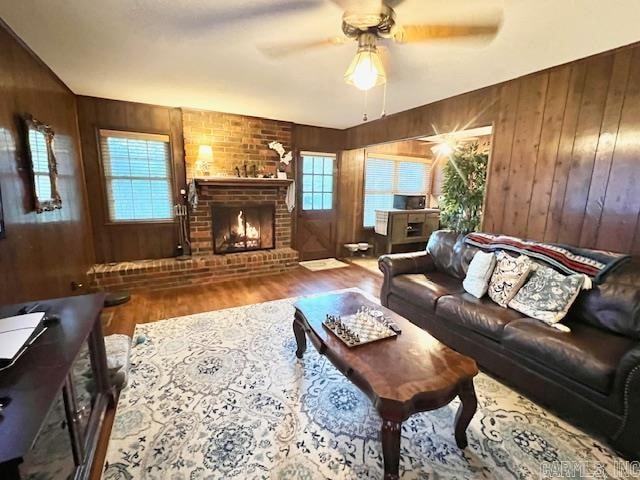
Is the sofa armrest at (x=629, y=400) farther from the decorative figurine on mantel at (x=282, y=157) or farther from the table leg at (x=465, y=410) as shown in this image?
the decorative figurine on mantel at (x=282, y=157)

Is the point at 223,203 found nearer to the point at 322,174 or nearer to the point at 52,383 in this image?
the point at 322,174

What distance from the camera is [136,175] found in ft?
13.1

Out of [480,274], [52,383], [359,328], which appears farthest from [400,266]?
[52,383]

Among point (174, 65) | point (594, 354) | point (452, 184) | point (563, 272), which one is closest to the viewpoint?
point (594, 354)

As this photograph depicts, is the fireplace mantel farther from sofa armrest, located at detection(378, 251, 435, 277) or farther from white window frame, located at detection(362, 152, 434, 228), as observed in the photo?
sofa armrest, located at detection(378, 251, 435, 277)

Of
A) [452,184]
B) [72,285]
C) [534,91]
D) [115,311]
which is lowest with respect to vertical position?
[115,311]

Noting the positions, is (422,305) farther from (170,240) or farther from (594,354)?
(170,240)

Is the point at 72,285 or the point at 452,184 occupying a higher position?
the point at 452,184

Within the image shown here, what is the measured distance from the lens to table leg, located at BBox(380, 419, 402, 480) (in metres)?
1.31

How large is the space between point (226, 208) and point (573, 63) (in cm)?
412

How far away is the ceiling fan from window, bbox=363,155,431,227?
384 centimetres

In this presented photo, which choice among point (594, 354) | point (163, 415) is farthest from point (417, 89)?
point (163, 415)

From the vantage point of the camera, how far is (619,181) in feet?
7.15

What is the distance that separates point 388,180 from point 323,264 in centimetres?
233
